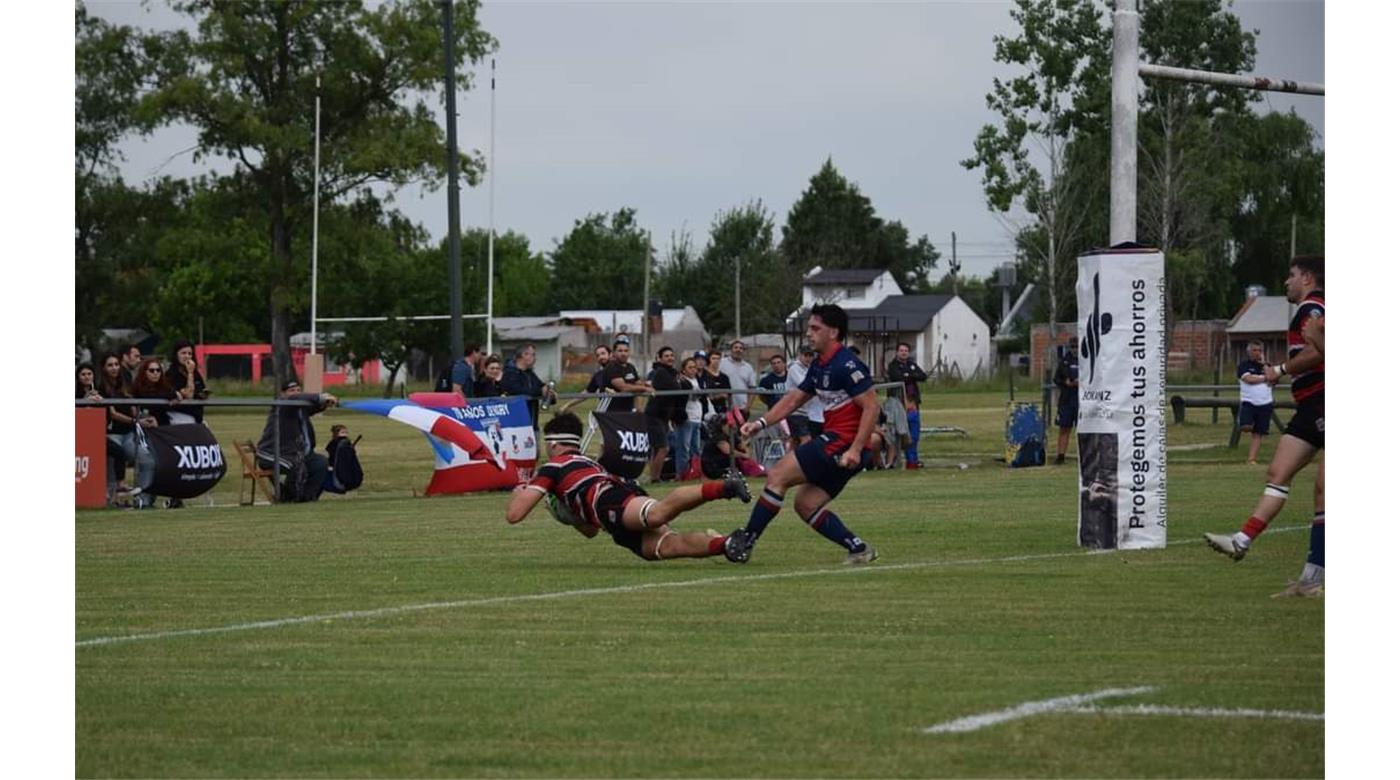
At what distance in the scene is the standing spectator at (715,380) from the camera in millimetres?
26672

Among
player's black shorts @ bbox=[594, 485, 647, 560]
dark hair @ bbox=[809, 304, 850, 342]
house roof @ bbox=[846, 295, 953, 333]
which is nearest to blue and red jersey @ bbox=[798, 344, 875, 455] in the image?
dark hair @ bbox=[809, 304, 850, 342]

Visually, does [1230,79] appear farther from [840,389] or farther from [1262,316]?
[1262,316]

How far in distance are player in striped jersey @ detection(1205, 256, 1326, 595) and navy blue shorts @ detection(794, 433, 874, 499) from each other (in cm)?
273

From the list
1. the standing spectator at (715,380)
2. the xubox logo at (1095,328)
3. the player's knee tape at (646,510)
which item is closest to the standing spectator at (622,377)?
the standing spectator at (715,380)

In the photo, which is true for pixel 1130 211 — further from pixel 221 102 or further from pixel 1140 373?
pixel 221 102

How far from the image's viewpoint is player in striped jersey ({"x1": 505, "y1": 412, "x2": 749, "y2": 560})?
489 inches

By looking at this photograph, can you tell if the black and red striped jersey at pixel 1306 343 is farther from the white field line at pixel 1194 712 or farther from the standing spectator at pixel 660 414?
the standing spectator at pixel 660 414

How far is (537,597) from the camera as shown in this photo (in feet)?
36.9

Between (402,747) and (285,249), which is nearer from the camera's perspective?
(402,747)

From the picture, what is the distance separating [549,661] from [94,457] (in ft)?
44.3

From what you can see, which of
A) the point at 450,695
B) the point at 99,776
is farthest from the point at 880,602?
the point at 99,776

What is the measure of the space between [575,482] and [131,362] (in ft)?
38.7

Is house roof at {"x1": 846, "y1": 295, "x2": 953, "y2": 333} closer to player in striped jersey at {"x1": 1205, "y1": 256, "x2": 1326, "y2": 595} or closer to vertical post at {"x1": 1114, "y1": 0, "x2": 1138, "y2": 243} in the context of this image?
vertical post at {"x1": 1114, "y1": 0, "x2": 1138, "y2": 243}

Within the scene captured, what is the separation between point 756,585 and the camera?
11648 millimetres
